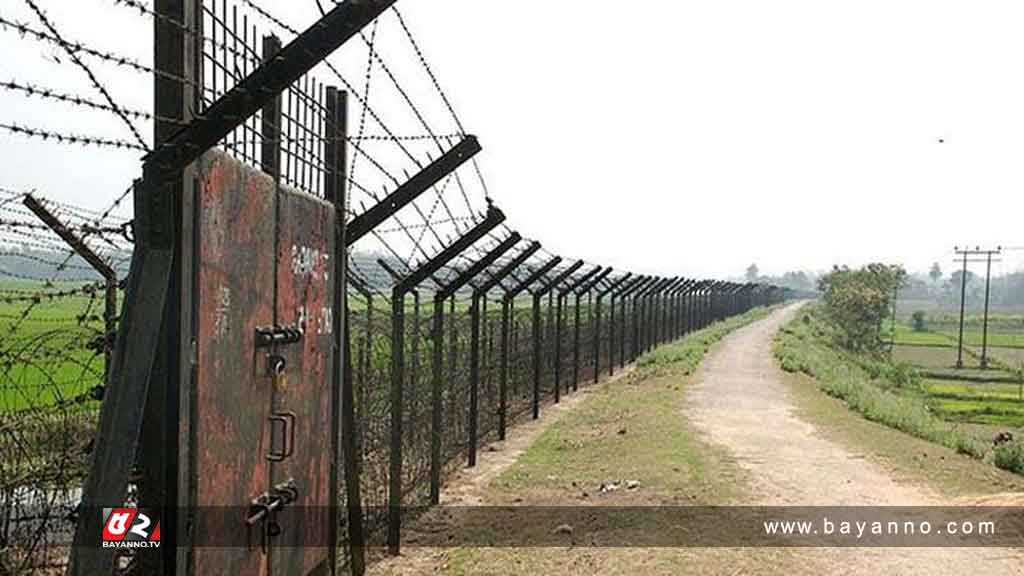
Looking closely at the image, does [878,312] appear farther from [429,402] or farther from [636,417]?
[429,402]

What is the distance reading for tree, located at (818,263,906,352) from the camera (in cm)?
5116

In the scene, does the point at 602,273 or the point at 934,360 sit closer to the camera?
the point at 602,273

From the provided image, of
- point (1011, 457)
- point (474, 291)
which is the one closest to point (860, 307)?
point (1011, 457)

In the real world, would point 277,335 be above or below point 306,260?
below

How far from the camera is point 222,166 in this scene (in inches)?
126

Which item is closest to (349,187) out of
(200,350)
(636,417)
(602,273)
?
(200,350)

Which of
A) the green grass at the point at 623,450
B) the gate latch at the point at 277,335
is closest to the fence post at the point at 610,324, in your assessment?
the green grass at the point at 623,450

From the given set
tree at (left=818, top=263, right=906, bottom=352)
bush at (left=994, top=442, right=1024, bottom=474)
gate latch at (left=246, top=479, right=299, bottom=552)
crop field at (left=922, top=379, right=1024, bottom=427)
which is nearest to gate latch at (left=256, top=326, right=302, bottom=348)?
gate latch at (left=246, top=479, right=299, bottom=552)

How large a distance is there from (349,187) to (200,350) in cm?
235

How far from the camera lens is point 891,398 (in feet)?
71.1

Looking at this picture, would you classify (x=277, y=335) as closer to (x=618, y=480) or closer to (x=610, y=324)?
(x=618, y=480)

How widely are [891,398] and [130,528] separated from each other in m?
21.7

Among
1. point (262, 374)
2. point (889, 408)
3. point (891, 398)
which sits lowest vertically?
point (891, 398)

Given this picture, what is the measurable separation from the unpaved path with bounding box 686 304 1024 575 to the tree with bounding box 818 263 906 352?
32.3 metres
